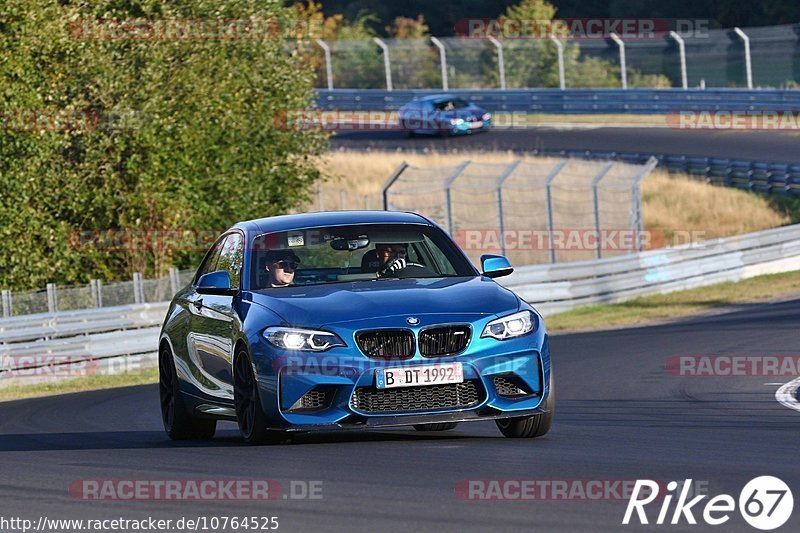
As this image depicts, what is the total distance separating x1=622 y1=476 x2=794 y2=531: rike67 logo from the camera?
21.0ft

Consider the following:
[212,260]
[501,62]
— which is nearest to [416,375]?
[212,260]

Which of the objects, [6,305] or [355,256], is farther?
[6,305]

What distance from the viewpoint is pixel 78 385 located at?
19.6m

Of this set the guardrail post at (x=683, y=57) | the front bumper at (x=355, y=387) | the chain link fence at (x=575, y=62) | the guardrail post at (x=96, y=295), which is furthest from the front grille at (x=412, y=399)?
the guardrail post at (x=683, y=57)

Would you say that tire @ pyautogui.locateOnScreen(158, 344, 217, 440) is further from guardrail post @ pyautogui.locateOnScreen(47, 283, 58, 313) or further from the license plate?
guardrail post @ pyautogui.locateOnScreen(47, 283, 58, 313)

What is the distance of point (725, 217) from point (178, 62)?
15.1 m

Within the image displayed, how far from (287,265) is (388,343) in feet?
4.41

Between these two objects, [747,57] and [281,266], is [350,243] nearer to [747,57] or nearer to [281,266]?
[281,266]

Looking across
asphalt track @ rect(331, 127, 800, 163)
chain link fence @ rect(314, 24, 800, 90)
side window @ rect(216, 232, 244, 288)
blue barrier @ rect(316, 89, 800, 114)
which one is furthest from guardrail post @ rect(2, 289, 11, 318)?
chain link fence @ rect(314, 24, 800, 90)

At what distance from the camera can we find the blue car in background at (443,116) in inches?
1927

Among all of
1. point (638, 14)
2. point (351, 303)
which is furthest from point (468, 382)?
point (638, 14)

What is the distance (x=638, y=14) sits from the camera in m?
73.9

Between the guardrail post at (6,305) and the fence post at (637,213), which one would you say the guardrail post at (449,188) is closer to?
the fence post at (637,213)

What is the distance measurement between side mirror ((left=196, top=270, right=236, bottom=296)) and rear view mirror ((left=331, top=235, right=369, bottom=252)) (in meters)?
0.73
